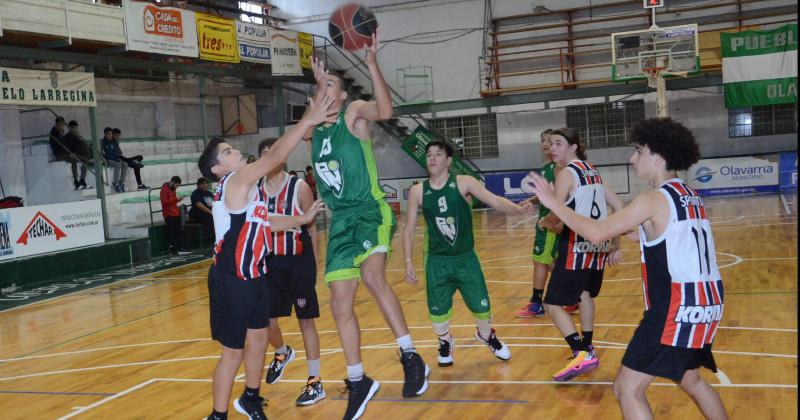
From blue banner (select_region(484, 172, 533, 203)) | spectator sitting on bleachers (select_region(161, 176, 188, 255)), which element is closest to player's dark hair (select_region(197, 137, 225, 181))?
spectator sitting on bleachers (select_region(161, 176, 188, 255))

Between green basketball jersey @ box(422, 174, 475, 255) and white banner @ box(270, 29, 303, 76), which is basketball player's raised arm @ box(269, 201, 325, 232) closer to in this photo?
green basketball jersey @ box(422, 174, 475, 255)

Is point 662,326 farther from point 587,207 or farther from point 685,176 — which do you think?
point 685,176

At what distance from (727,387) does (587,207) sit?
1.55 metres

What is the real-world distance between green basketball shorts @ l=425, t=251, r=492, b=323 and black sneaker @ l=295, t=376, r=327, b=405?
1.08m

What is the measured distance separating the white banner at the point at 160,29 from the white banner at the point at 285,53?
348cm

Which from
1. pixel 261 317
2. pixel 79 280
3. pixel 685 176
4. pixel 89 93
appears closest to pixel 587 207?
pixel 261 317

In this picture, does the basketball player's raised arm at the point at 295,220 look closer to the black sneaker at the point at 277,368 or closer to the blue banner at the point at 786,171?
the black sneaker at the point at 277,368

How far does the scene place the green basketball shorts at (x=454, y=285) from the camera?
6.06 meters

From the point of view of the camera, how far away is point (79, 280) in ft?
45.9

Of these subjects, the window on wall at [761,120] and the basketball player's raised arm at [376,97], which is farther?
the window on wall at [761,120]

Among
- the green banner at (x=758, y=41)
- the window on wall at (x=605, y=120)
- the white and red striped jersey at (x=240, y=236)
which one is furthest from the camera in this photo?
the window on wall at (x=605, y=120)

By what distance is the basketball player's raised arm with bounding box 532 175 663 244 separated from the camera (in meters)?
3.42

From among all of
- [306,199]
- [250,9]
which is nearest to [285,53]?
[250,9]

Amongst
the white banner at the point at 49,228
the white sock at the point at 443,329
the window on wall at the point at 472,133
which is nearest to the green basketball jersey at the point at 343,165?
the white sock at the point at 443,329
